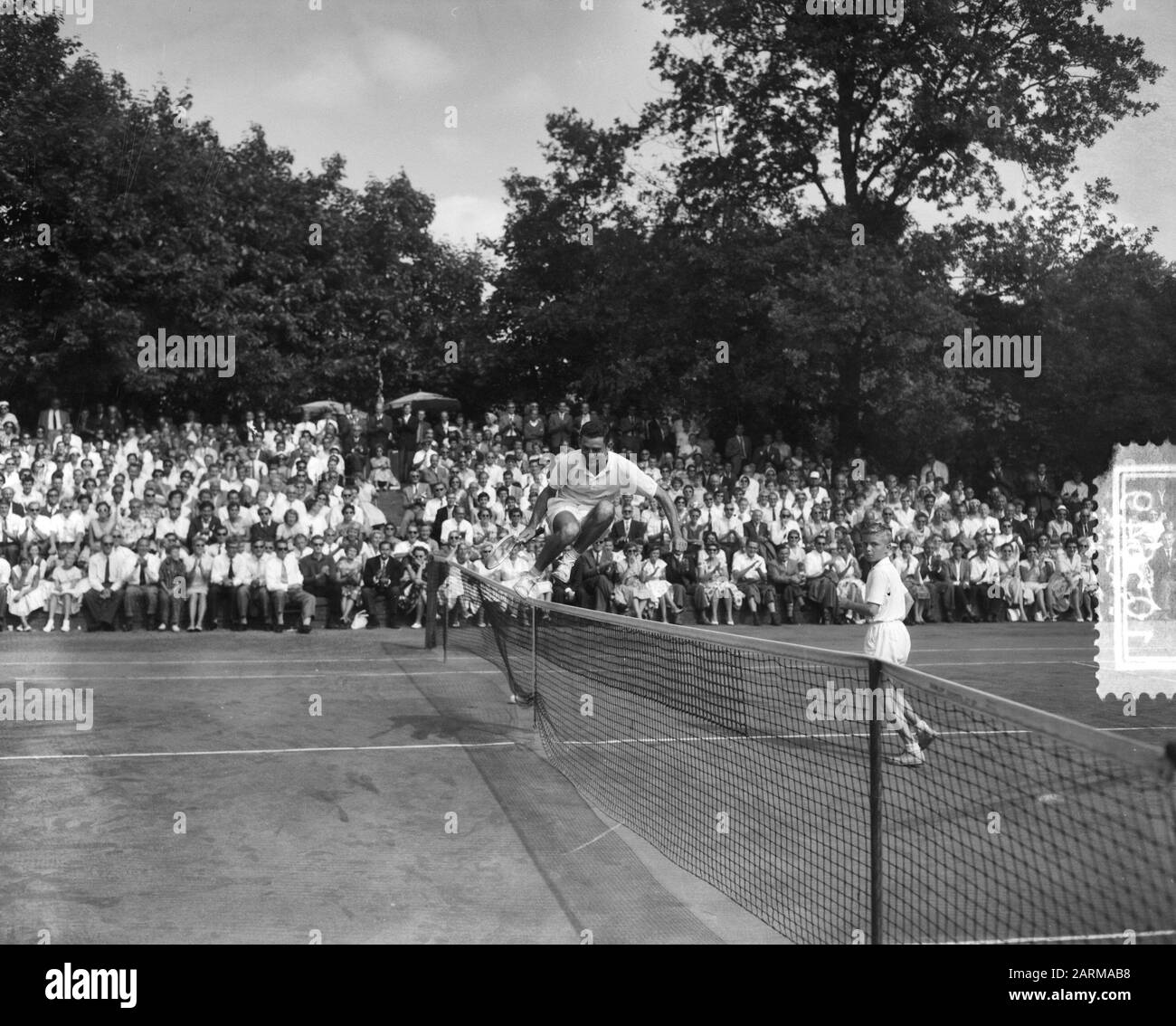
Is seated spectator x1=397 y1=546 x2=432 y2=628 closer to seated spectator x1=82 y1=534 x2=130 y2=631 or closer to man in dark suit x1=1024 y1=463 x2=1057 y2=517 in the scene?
seated spectator x1=82 y1=534 x2=130 y2=631

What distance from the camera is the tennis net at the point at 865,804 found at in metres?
5.12

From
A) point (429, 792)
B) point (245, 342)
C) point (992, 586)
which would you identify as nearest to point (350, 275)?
point (245, 342)

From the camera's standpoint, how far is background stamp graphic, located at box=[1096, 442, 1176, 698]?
1493 cm

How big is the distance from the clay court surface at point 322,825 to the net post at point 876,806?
3.86 feet

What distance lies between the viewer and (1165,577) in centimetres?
1662

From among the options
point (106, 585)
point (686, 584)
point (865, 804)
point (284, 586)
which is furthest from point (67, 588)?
point (865, 804)

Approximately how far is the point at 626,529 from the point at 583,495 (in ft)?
39.1

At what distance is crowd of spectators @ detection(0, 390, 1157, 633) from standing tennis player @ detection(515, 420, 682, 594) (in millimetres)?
4738

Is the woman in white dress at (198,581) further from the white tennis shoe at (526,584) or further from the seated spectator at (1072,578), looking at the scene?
the seated spectator at (1072,578)

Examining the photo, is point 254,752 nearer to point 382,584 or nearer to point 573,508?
point 573,508

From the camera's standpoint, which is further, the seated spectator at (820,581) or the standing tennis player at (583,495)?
the seated spectator at (820,581)

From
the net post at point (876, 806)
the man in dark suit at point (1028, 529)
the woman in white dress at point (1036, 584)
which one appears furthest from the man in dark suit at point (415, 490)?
the net post at point (876, 806)
